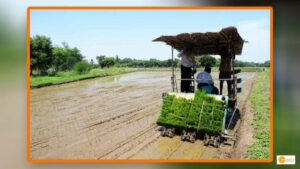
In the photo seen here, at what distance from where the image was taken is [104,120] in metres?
6.84

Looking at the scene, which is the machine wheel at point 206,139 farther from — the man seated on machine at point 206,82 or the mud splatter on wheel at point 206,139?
the man seated on machine at point 206,82

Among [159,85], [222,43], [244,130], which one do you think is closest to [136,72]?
[159,85]

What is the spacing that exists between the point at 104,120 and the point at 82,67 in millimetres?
884

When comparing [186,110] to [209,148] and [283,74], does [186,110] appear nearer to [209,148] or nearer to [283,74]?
[209,148]

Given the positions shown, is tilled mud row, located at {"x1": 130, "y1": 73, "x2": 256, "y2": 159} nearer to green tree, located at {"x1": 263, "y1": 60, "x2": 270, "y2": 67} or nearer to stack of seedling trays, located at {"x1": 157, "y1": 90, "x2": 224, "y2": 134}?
stack of seedling trays, located at {"x1": 157, "y1": 90, "x2": 224, "y2": 134}

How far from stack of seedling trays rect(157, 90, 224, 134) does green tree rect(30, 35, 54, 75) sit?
162 cm

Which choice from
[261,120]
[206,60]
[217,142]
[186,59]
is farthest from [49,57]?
[261,120]

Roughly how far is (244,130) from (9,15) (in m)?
3.42

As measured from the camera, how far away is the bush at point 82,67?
6.28 metres

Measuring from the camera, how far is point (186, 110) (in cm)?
627

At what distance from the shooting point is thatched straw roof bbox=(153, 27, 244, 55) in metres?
6.11

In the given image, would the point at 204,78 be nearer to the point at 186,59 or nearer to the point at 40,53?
the point at 186,59

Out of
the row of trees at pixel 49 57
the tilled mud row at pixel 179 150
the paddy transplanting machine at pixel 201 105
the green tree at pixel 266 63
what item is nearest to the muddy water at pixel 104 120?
the tilled mud row at pixel 179 150

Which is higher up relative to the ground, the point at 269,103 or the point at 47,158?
the point at 269,103
